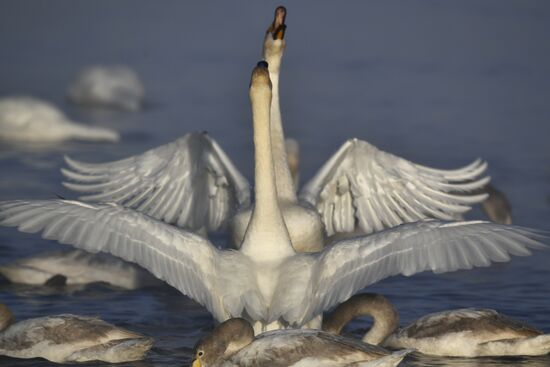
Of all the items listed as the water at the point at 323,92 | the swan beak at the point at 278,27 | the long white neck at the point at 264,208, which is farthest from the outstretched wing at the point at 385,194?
the long white neck at the point at 264,208

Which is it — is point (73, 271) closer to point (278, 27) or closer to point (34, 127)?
point (278, 27)

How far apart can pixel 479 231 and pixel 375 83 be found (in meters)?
9.91

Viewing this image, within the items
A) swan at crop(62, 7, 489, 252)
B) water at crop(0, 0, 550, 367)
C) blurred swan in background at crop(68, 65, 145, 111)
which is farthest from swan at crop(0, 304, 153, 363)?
blurred swan in background at crop(68, 65, 145, 111)

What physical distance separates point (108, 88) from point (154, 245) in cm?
935

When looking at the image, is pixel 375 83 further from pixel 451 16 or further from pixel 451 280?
pixel 451 280

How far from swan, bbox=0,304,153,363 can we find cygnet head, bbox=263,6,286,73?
9.47 feet

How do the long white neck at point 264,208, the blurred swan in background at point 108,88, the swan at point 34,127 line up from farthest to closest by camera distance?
the blurred swan in background at point 108,88 → the swan at point 34,127 → the long white neck at point 264,208

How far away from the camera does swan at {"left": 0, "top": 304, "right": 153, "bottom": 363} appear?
8.29 m

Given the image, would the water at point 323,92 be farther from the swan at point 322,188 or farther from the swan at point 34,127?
the swan at point 322,188

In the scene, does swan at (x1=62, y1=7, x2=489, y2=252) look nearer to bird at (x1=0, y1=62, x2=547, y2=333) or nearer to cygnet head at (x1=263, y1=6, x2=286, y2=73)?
cygnet head at (x1=263, y1=6, x2=286, y2=73)

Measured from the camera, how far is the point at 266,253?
29.0 ft

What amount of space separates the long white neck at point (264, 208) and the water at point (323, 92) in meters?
1.00

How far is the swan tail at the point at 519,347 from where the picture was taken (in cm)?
845

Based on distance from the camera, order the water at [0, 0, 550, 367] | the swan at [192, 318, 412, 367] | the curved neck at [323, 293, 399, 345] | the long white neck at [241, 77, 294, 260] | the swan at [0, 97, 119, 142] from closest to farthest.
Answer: the swan at [192, 318, 412, 367]
the long white neck at [241, 77, 294, 260]
the curved neck at [323, 293, 399, 345]
the water at [0, 0, 550, 367]
the swan at [0, 97, 119, 142]
